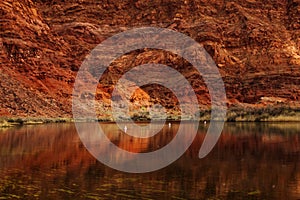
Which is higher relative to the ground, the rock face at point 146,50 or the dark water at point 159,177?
the rock face at point 146,50

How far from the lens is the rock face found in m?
76.5

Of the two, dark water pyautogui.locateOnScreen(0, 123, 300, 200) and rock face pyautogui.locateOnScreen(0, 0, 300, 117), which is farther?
rock face pyautogui.locateOnScreen(0, 0, 300, 117)

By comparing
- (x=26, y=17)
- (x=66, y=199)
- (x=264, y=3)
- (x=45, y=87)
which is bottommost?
(x=66, y=199)

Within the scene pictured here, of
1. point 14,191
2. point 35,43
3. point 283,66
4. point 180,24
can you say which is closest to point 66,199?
point 14,191

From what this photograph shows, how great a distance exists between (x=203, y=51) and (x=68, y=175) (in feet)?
283

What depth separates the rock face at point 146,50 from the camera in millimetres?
76500

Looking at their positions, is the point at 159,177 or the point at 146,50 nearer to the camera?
the point at 159,177

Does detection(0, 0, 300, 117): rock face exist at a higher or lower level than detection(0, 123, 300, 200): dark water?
higher

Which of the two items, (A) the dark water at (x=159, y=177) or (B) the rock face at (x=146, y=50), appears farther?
(B) the rock face at (x=146, y=50)

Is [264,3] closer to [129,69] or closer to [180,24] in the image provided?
[180,24]

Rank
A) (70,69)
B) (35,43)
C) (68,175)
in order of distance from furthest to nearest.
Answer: (70,69)
(35,43)
(68,175)

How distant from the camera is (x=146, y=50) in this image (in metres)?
106

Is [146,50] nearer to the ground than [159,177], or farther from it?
farther from it

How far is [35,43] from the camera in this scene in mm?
84688
